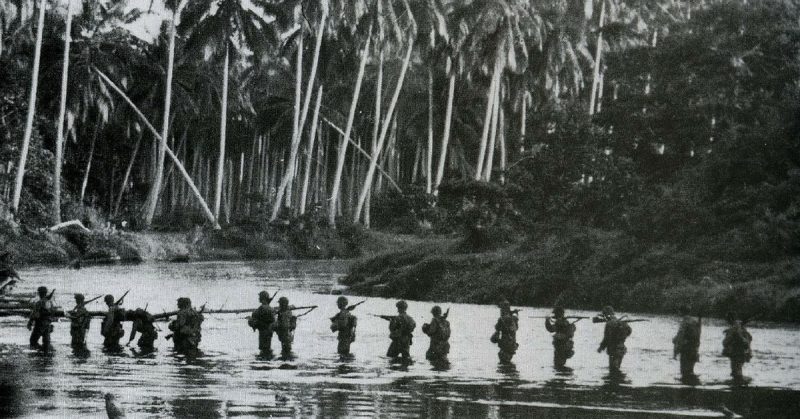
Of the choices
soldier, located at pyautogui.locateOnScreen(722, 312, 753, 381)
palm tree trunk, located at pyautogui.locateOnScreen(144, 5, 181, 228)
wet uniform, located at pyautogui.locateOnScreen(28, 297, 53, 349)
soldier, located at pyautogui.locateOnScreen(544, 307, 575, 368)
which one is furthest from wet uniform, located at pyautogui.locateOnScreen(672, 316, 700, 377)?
palm tree trunk, located at pyautogui.locateOnScreen(144, 5, 181, 228)

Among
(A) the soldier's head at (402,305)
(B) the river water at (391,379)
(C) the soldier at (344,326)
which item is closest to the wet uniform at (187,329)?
(B) the river water at (391,379)

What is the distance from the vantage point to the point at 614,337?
18.7 meters

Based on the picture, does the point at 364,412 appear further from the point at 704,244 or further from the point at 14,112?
the point at 14,112

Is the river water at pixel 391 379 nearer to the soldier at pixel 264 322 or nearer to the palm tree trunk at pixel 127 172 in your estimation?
the soldier at pixel 264 322

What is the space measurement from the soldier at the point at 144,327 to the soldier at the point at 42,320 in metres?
1.60

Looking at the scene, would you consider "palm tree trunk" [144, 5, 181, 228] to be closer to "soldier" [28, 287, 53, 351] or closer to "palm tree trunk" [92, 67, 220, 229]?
"palm tree trunk" [92, 67, 220, 229]

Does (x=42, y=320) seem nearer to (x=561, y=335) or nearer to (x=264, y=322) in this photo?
(x=264, y=322)

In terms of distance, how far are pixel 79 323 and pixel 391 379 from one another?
7458mm

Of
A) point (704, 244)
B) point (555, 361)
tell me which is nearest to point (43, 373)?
point (555, 361)

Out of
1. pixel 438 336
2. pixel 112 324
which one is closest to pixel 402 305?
pixel 438 336

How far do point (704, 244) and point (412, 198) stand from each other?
3412 cm

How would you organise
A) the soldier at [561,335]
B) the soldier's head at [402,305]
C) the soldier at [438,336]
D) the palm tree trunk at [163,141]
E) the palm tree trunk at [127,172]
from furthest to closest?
the palm tree trunk at [127,172] → the palm tree trunk at [163,141] → the soldier at [438,336] → the soldier at [561,335] → the soldier's head at [402,305]

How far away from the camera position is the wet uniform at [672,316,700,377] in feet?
55.6

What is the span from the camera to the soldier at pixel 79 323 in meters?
21.8
